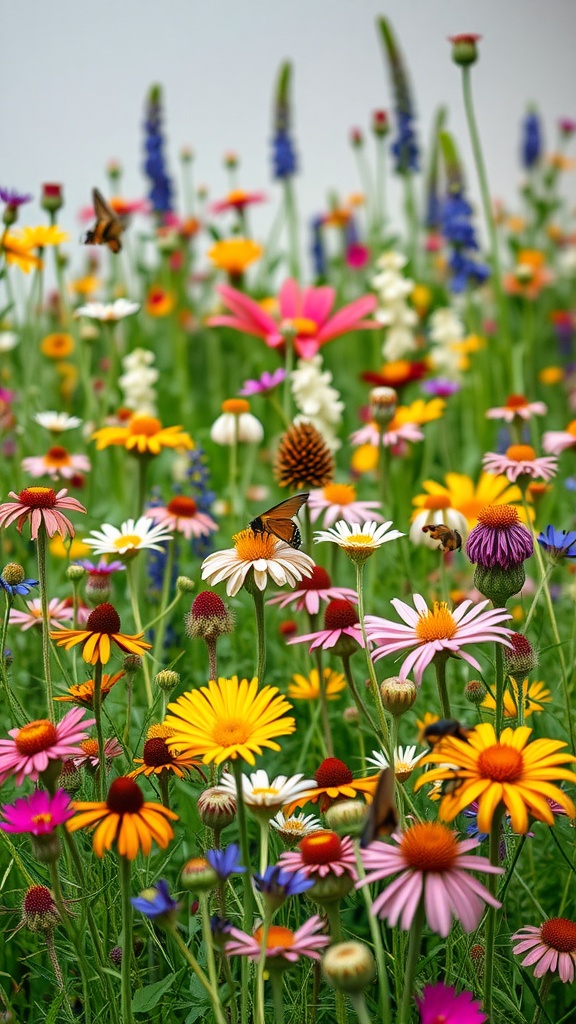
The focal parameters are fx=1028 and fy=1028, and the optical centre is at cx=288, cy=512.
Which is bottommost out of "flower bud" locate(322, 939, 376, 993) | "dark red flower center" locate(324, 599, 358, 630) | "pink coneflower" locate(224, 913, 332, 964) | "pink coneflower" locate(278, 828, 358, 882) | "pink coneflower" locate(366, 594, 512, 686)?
"pink coneflower" locate(224, 913, 332, 964)

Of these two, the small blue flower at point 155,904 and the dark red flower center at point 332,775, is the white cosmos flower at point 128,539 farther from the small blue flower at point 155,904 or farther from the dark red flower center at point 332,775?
the small blue flower at point 155,904

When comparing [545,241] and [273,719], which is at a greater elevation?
[545,241]

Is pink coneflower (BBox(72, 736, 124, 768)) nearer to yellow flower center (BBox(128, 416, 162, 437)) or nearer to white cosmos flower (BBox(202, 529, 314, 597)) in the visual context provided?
white cosmos flower (BBox(202, 529, 314, 597))

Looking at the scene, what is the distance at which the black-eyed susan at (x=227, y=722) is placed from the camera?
73cm

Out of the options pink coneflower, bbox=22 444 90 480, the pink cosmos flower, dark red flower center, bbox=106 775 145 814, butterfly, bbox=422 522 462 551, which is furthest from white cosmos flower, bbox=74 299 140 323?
dark red flower center, bbox=106 775 145 814

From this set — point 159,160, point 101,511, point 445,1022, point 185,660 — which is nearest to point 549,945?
point 445,1022

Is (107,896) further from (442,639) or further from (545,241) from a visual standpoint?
(545,241)

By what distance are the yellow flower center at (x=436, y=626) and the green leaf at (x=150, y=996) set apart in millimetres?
329

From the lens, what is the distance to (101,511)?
1.98 m

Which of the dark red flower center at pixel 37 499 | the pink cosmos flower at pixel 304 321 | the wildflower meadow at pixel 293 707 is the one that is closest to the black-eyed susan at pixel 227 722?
the wildflower meadow at pixel 293 707

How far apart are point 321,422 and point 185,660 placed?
1.44 ft

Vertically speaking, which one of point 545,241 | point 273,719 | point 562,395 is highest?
point 545,241

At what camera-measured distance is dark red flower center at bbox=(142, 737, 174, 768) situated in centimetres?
80

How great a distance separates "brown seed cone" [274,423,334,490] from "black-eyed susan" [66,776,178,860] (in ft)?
1.79
